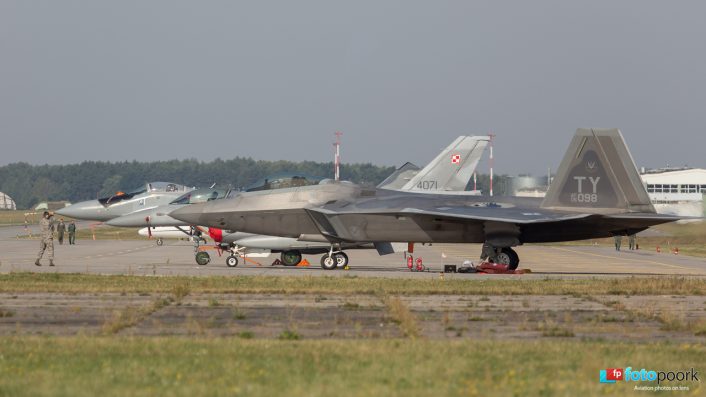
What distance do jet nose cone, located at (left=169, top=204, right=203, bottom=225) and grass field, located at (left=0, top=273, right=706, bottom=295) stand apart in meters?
6.63

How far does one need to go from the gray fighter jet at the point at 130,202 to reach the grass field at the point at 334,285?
15.8 meters

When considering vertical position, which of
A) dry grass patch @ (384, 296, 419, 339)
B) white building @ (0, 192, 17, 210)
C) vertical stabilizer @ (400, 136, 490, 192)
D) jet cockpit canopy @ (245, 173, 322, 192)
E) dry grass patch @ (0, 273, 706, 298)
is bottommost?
dry grass patch @ (384, 296, 419, 339)

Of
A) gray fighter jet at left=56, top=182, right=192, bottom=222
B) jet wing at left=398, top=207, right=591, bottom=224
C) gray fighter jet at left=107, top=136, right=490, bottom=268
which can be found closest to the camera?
jet wing at left=398, top=207, right=591, bottom=224

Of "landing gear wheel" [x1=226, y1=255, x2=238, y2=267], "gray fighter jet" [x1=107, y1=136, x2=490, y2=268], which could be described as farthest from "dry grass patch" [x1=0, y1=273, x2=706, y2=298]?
"landing gear wheel" [x1=226, y1=255, x2=238, y2=267]

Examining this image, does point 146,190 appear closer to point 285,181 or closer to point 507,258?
point 285,181

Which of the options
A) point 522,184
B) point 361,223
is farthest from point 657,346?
point 522,184

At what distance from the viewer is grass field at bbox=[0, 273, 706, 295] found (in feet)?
69.4

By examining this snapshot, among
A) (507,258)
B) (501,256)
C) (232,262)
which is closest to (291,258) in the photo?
(232,262)

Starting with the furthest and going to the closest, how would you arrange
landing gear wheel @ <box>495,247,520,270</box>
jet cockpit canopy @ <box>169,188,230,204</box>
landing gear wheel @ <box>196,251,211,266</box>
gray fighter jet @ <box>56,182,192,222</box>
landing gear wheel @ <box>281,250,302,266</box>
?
gray fighter jet @ <box>56,182,192,222</box>
jet cockpit canopy @ <box>169,188,230,204</box>
landing gear wheel @ <box>281,250,302,266</box>
landing gear wheel @ <box>196,251,211,266</box>
landing gear wheel @ <box>495,247,520,270</box>

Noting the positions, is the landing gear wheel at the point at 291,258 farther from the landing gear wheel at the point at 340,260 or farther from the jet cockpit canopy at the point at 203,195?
the jet cockpit canopy at the point at 203,195

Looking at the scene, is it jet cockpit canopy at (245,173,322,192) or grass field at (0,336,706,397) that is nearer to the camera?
grass field at (0,336,706,397)

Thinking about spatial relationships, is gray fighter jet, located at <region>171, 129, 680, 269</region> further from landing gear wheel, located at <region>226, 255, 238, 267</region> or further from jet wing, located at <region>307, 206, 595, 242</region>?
landing gear wheel, located at <region>226, 255, 238, 267</region>

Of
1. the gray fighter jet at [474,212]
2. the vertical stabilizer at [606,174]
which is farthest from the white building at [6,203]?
the vertical stabilizer at [606,174]

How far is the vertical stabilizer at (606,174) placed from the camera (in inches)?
1154
